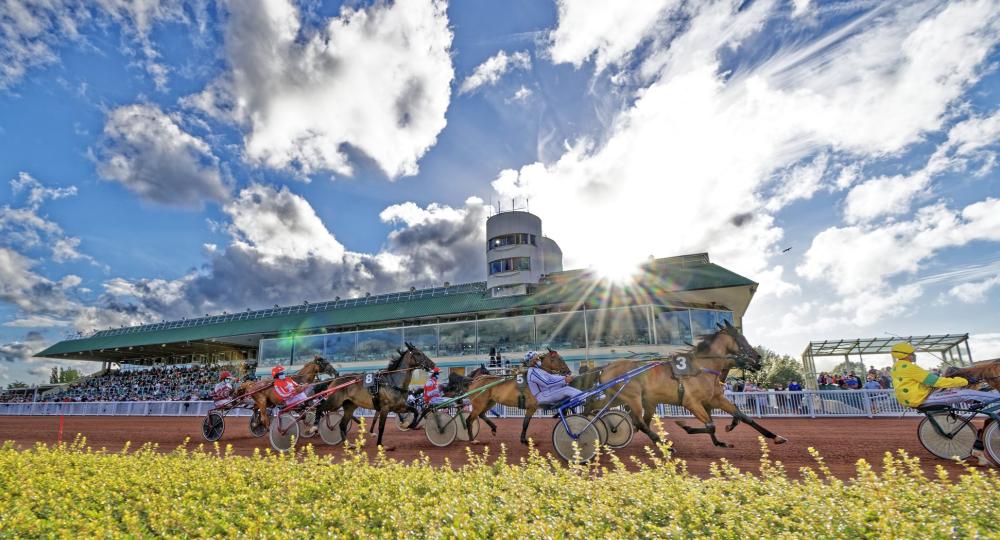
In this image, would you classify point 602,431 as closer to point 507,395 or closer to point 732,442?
point 507,395

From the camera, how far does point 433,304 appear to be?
3950cm

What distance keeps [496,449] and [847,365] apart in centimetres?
2471

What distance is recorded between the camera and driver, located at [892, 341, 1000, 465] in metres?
6.71

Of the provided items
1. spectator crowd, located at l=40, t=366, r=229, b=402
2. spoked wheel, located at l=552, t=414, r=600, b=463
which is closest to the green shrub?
spoked wheel, located at l=552, t=414, r=600, b=463

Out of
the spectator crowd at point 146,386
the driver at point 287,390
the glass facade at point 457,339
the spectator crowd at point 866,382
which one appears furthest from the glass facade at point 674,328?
the spectator crowd at point 146,386

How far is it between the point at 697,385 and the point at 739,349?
118 cm

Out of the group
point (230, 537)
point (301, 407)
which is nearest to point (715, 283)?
point (301, 407)

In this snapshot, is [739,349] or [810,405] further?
[810,405]

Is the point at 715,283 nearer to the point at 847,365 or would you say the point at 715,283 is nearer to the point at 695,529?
the point at 847,365

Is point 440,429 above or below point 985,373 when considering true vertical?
below

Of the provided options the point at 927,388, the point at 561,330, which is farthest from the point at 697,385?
the point at 561,330

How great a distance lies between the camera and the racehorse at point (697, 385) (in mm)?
8664

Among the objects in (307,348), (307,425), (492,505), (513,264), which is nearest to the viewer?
(492,505)

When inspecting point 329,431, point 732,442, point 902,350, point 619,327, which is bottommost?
point 732,442
